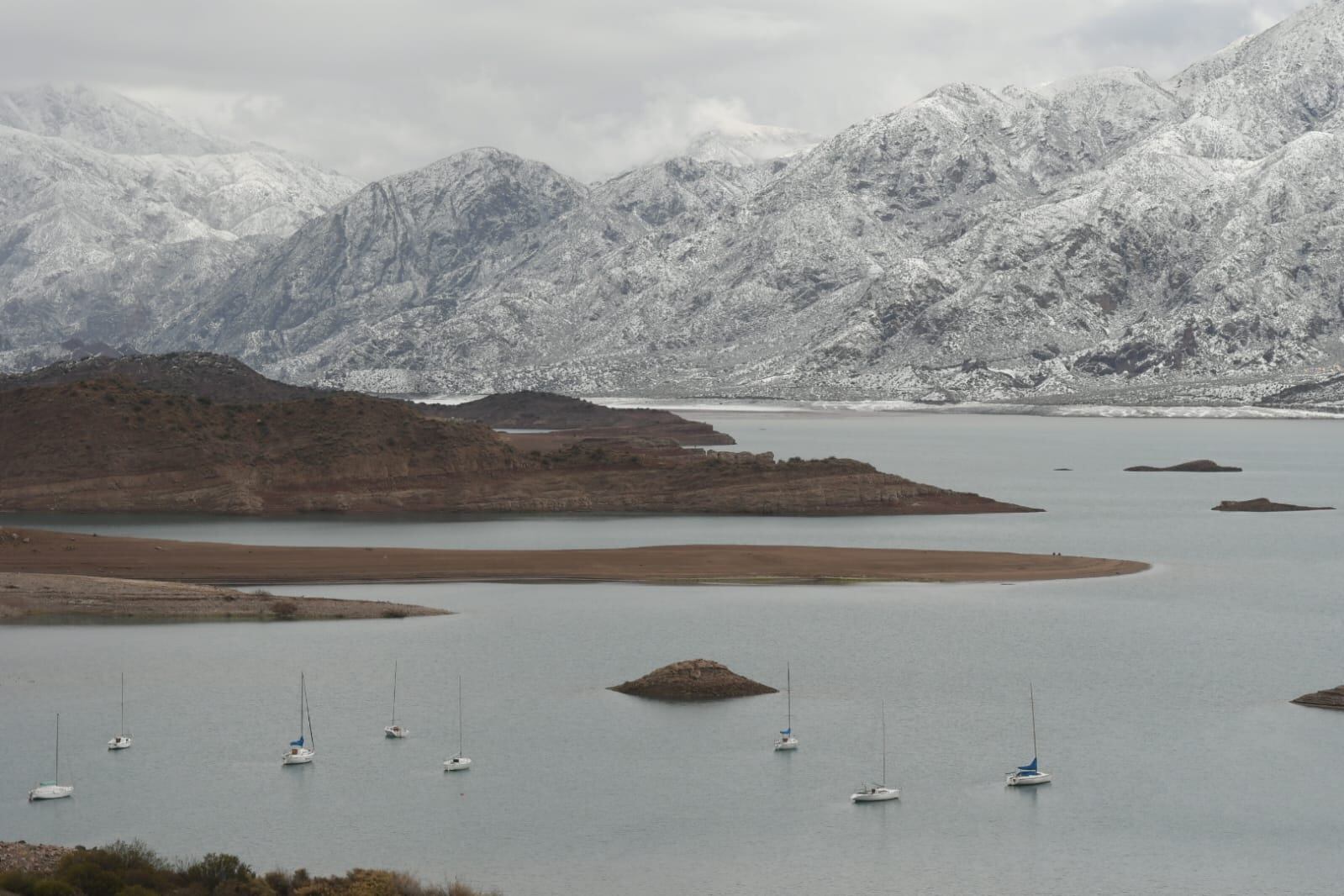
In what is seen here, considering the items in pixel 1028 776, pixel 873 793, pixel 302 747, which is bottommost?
pixel 873 793

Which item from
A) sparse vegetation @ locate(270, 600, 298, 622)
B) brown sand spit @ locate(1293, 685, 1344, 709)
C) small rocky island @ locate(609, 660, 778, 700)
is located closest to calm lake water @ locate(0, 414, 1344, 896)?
small rocky island @ locate(609, 660, 778, 700)

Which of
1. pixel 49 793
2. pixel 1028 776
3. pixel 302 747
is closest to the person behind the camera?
pixel 49 793

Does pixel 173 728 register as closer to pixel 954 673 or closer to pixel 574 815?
pixel 574 815

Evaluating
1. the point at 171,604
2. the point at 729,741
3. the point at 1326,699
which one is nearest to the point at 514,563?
the point at 171,604

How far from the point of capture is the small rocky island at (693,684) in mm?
82188

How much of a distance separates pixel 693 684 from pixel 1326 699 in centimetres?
2914

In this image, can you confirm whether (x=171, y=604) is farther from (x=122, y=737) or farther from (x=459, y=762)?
(x=459, y=762)

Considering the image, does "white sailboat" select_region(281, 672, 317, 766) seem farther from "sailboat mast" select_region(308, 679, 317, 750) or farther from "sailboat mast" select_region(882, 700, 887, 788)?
"sailboat mast" select_region(882, 700, 887, 788)

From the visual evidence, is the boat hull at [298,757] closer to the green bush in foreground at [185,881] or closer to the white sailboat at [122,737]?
the white sailboat at [122,737]

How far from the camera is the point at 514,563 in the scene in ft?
430

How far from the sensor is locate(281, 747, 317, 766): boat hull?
69.1 meters

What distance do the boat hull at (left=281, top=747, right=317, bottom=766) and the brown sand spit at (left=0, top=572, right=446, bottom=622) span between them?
35.3m

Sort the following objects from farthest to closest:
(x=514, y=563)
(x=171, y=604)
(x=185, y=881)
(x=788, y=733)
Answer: (x=514, y=563), (x=171, y=604), (x=788, y=733), (x=185, y=881)

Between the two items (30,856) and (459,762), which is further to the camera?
(459,762)
